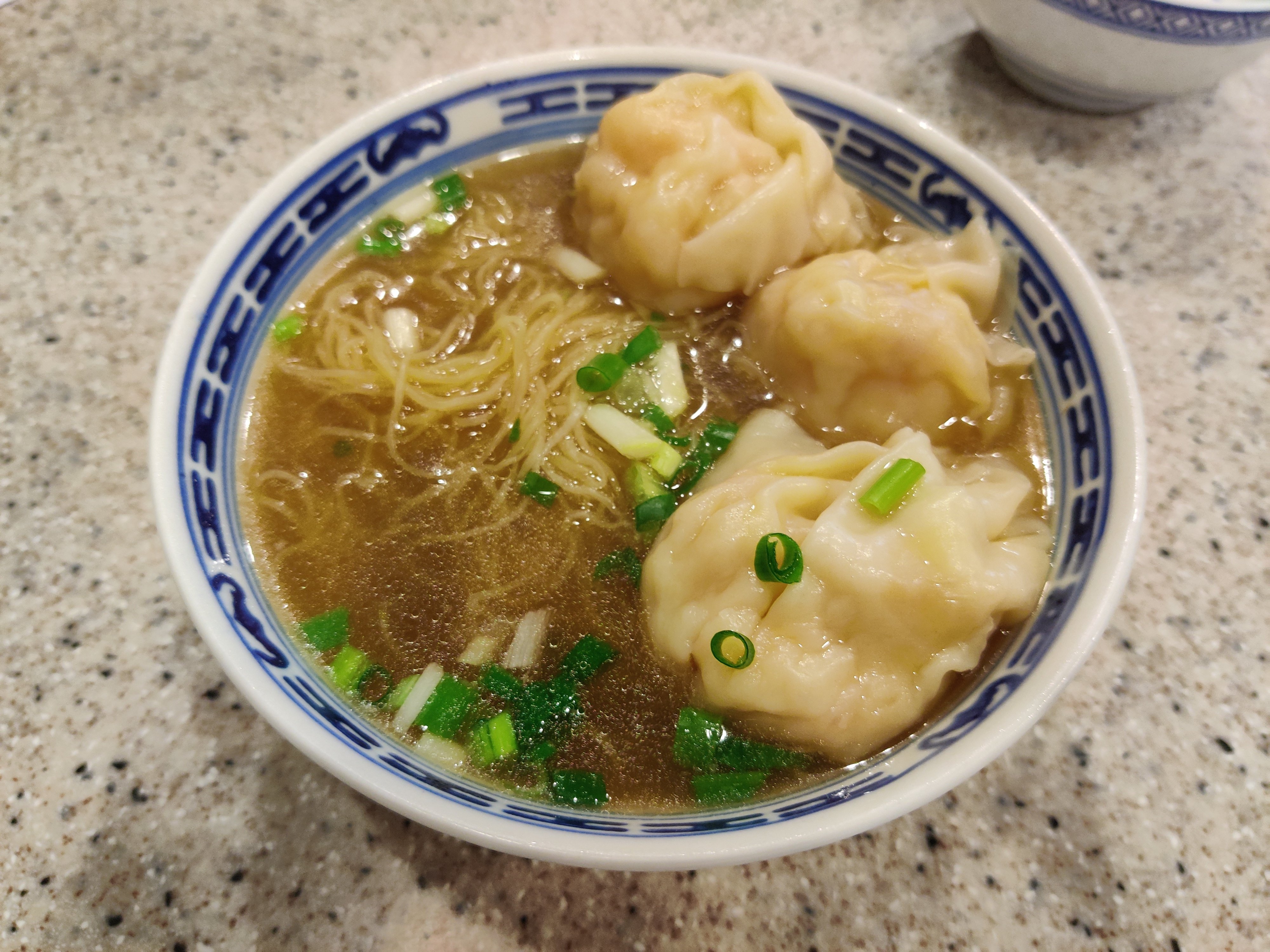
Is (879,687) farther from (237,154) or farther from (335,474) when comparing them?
(237,154)

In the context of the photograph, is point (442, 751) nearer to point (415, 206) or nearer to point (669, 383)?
point (669, 383)

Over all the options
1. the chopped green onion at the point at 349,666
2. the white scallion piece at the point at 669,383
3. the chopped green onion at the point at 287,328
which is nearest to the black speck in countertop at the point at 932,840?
the white scallion piece at the point at 669,383

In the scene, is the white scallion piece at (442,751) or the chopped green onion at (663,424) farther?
the chopped green onion at (663,424)

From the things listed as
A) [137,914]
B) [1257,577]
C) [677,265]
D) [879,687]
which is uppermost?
[677,265]

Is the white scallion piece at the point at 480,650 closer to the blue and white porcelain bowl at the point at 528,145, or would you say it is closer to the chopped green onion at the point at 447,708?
the chopped green onion at the point at 447,708

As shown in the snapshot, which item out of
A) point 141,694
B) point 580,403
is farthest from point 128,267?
point 580,403

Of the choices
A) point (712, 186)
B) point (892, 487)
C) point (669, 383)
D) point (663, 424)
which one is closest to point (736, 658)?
point (892, 487)
